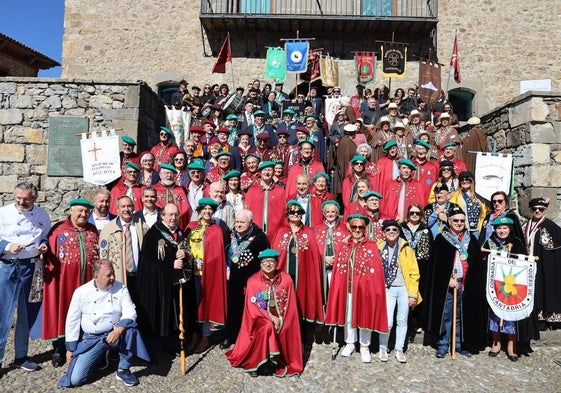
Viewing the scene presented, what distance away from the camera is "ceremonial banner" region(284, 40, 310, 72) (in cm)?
1172

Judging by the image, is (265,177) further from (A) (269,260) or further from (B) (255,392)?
(B) (255,392)

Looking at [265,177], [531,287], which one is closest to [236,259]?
[265,177]

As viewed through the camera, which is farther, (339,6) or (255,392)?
(339,6)

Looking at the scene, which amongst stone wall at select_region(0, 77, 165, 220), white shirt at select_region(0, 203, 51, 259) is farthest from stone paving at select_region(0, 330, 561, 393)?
stone wall at select_region(0, 77, 165, 220)

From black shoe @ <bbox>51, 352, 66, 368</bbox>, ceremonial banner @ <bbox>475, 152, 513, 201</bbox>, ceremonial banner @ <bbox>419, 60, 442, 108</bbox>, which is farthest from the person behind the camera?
ceremonial banner @ <bbox>419, 60, 442, 108</bbox>

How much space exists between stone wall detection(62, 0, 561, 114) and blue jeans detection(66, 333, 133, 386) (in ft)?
34.1

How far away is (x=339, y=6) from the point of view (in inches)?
501

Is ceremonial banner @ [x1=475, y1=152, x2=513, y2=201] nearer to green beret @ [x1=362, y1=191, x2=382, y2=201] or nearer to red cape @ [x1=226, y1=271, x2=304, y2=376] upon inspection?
green beret @ [x1=362, y1=191, x2=382, y2=201]

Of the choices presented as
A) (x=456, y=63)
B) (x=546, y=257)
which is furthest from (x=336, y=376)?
(x=456, y=63)

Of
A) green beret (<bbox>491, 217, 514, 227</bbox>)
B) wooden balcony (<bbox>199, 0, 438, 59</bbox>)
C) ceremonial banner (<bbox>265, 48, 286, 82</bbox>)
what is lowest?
green beret (<bbox>491, 217, 514, 227</bbox>)

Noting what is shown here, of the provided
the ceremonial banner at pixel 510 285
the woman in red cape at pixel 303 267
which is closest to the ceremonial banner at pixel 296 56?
the woman in red cape at pixel 303 267

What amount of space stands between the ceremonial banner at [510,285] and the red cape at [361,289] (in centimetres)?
118

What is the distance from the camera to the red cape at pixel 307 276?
450cm

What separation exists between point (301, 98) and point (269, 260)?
6810 mm
